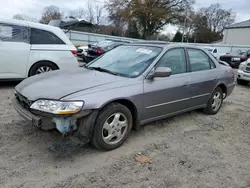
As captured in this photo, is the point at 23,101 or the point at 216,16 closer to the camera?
the point at 23,101

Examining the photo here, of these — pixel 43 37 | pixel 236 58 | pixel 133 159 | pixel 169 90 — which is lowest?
pixel 133 159

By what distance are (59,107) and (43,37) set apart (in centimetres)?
413

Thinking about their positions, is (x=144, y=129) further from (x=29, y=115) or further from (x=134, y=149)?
(x=29, y=115)

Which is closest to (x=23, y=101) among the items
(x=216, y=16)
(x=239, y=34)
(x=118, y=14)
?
(x=118, y=14)

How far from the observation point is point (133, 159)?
3.14 m

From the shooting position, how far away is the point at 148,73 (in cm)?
359

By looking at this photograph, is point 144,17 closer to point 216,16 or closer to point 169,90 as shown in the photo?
point 216,16

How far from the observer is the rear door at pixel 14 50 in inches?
226

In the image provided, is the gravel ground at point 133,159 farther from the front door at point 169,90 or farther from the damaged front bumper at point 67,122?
the front door at point 169,90

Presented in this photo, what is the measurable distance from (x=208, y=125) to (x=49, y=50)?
14.5 feet

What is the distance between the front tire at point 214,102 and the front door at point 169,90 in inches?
37.3

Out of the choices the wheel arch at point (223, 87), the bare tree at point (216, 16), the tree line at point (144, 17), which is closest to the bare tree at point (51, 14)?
the tree line at point (144, 17)

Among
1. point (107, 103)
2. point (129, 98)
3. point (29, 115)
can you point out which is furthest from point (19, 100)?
point (129, 98)

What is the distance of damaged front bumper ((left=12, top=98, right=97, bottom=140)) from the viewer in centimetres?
280
